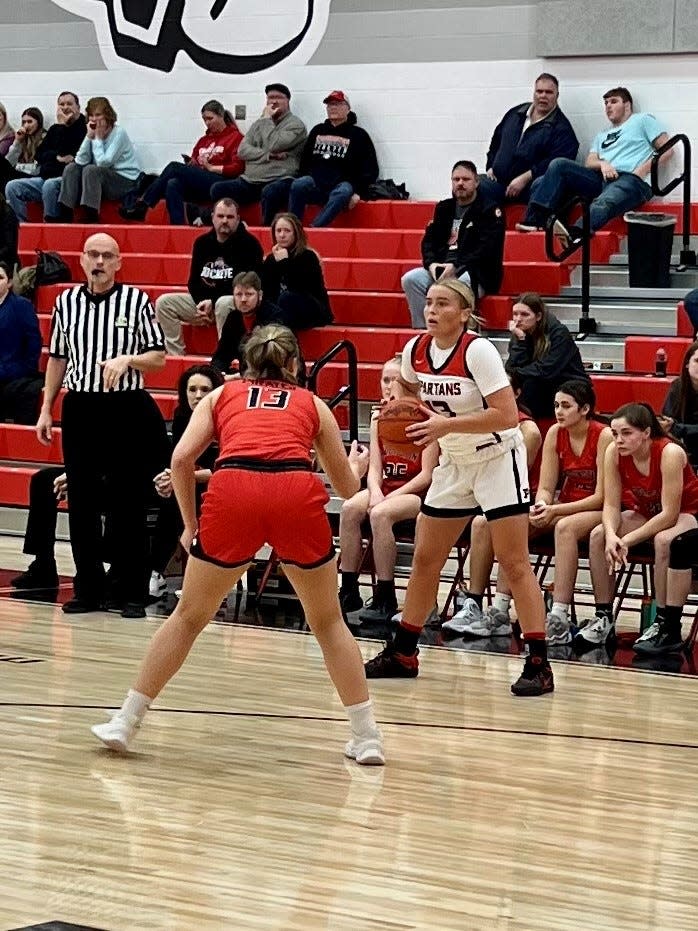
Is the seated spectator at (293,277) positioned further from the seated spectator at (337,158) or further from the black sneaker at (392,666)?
the black sneaker at (392,666)

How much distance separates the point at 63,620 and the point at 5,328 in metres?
3.38

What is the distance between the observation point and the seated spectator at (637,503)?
7.21 meters

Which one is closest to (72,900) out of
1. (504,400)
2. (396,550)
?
(504,400)

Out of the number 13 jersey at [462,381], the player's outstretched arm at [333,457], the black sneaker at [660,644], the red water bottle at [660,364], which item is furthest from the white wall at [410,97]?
the player's outstretched arm at [333,457]

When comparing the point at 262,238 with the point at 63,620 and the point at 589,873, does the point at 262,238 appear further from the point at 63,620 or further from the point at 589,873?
the point at 589,873

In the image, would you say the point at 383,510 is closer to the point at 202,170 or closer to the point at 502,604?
the point at 502,604

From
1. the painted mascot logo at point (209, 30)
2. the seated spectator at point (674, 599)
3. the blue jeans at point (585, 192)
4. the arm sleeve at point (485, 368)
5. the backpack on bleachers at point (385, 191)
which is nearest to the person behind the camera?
the arm sleeve at point (485, 368)

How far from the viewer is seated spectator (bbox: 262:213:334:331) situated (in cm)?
1073

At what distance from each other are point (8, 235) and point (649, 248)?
5.09 metres

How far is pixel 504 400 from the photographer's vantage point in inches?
230

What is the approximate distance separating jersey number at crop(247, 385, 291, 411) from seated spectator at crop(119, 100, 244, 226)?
28.6 ft

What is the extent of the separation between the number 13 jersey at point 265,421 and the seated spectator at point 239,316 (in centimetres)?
532

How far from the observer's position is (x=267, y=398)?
4910 mm

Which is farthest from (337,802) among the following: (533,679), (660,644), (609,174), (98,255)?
(609,174)
